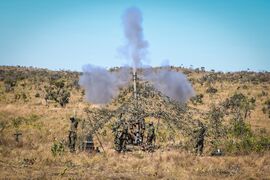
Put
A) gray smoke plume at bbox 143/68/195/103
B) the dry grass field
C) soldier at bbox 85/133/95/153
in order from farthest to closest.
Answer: gray smoke plume at bbox 143/68/195/103 → soldier at bbox 85/133/95/153 → the dry grass field

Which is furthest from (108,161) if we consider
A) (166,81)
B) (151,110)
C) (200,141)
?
(166,81)

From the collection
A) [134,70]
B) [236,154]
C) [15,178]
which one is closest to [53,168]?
[15,178]

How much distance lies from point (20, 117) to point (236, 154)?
19.0m

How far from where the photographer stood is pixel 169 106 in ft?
78.1

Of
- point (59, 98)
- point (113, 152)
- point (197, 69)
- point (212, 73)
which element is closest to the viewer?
point (113, 152)

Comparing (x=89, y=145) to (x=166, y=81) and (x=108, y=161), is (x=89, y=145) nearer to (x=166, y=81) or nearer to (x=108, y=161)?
(x=108, y=161)

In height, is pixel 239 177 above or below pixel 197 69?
below

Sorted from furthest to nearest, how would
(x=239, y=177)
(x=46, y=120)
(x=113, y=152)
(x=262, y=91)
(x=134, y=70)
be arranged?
(x=262, y=91), (x=46, y=120), (x=134, y=70), (x=113, y=152), (x=239, y=177)

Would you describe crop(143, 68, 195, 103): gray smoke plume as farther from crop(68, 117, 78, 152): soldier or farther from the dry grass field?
crop(68, 117, 78, 152): soldier

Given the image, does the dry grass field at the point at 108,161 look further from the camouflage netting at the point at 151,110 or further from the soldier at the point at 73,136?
the camouflage netting at the point at 151,110

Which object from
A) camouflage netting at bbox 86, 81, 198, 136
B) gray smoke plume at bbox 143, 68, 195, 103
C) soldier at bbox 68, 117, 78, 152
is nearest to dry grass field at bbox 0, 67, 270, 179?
soldier at bbox 68, 117, 78, 152

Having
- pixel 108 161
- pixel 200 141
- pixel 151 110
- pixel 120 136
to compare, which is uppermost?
pixel 151 110

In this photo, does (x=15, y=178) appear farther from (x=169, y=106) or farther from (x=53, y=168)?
(x=169, y=106)

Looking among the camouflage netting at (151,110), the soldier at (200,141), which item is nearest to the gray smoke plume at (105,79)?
the camouflage netting at (151,110)
